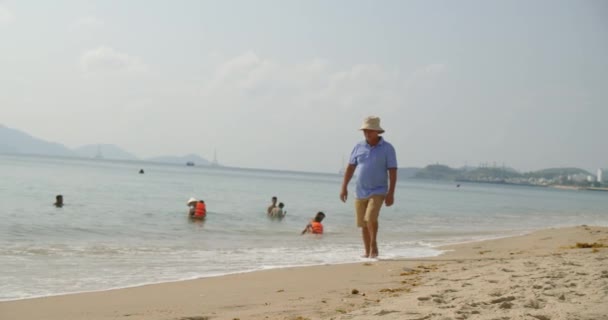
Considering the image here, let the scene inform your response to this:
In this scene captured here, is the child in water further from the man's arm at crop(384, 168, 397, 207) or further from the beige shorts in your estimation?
the man's arm at crop(384, 168, 397, 207)

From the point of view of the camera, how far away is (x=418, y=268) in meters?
6.82

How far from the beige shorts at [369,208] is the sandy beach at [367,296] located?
3.56 ft

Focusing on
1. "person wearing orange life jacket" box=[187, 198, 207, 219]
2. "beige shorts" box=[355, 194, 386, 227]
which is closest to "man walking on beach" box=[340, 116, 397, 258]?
"beige shorts" box=[355, 194, 386, 227]

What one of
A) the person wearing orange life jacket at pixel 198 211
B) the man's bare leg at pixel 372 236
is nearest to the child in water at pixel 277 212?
the person wearing orange life jacket at pixel 198 211

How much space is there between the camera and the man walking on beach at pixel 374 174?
7609 mm

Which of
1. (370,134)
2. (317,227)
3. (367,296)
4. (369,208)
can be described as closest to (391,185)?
(369,208)

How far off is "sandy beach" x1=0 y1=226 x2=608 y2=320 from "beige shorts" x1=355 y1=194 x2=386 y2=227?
1.09 meters

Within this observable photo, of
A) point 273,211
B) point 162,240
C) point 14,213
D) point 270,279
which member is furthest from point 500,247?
point 14,213

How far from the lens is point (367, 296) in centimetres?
485

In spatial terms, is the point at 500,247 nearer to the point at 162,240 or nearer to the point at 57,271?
the point at 162,240

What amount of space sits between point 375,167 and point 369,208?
55 cm

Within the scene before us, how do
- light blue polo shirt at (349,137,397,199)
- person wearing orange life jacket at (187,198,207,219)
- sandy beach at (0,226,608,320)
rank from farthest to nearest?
person wearing orange life jacket at (187,198,207,219) → light blue polo shirt at (349,137,397,199) → sandy beach at (0,226,608,320)

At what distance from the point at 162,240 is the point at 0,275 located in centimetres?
518

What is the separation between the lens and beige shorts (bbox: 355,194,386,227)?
300 inches
